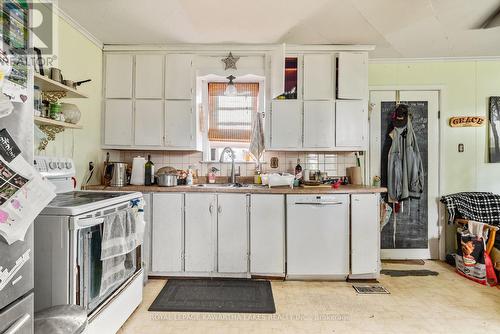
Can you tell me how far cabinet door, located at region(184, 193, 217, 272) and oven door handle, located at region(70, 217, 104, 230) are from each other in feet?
3.71

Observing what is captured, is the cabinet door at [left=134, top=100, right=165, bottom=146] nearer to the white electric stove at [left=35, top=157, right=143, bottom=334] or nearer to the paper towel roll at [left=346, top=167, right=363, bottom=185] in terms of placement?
the white electric stove at [left=35, top=157, right=143, bottom=334]

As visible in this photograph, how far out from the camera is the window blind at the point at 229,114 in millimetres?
3332

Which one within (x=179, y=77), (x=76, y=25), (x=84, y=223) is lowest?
(x=84, y=223)

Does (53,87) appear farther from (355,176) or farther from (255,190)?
(355,176)

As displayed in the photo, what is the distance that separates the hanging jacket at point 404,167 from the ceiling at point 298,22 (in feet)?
3.32

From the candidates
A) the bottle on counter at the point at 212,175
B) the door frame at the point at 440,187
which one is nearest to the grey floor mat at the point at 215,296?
the bottle on counter at the point at 212,175

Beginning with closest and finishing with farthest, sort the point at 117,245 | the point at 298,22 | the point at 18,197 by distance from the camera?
the point at 18,197, the point at 117,245, the point at 298,22

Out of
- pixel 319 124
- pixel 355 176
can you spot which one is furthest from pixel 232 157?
pixel 355 176

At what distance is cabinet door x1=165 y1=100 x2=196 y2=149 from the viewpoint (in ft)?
9.68

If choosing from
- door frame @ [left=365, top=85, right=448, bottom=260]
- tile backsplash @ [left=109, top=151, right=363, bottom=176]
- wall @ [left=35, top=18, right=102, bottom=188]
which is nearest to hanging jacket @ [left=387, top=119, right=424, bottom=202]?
door frame @ [left=365, top=85, right=448, bottom=260]

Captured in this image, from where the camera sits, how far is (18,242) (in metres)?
0.97

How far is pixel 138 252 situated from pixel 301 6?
8.14 ft

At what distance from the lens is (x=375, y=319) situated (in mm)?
2023

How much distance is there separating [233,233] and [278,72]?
5.95 ft
